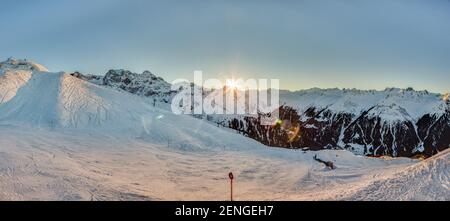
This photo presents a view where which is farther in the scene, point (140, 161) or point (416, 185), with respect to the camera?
point (140, 161)

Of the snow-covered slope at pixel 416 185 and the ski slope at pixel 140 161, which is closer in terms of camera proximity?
the snow-covered slope at pixel 416 185

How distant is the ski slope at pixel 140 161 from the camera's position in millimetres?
27328

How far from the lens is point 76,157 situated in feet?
139

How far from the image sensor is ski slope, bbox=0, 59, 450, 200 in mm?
27328

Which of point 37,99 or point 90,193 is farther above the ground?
point 37,99

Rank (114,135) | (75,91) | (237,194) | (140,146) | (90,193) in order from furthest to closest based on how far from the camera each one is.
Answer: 1. (75,91)
2. (114,135)
3. (140,146)
4. (237,194)
5. (90,193)

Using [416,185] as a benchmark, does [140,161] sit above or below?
below

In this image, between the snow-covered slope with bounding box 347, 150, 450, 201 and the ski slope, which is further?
the ski slope

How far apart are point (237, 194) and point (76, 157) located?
731 inches

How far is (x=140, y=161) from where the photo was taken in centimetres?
4612
